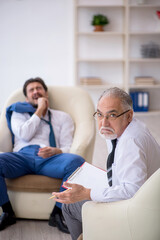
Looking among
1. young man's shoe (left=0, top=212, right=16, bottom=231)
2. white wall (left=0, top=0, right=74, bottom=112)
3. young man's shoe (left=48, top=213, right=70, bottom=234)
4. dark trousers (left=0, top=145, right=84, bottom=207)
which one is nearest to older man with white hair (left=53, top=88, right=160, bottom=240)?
dark trousers (left=0, top=145, right=84, bottom=207)

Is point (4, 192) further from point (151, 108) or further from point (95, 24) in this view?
point (151, 108)

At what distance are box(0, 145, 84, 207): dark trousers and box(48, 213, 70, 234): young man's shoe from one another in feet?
0.29

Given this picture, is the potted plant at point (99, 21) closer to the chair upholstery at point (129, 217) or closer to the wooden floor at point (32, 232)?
the wooden floor at point (32, 232)

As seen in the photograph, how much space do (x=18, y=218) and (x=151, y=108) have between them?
4249 mm

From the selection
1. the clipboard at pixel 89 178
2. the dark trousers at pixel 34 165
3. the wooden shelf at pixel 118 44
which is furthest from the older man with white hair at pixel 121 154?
the wooden shelf at pixel 118 44

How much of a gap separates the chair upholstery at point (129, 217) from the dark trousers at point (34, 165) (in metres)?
0.79

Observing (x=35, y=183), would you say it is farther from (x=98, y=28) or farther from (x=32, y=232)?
(x=98, y=28)

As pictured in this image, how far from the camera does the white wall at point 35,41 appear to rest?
5.75 metres

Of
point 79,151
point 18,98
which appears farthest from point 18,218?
point 18,98

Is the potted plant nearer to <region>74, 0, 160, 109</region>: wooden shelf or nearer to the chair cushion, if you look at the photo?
<region>74, 0, 160, 109</region>: wooden shelf

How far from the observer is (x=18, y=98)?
2.99m

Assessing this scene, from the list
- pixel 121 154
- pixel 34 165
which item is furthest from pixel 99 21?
pixel 121 154

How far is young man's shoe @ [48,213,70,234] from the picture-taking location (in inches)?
91.9

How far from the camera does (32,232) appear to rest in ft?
7.68
